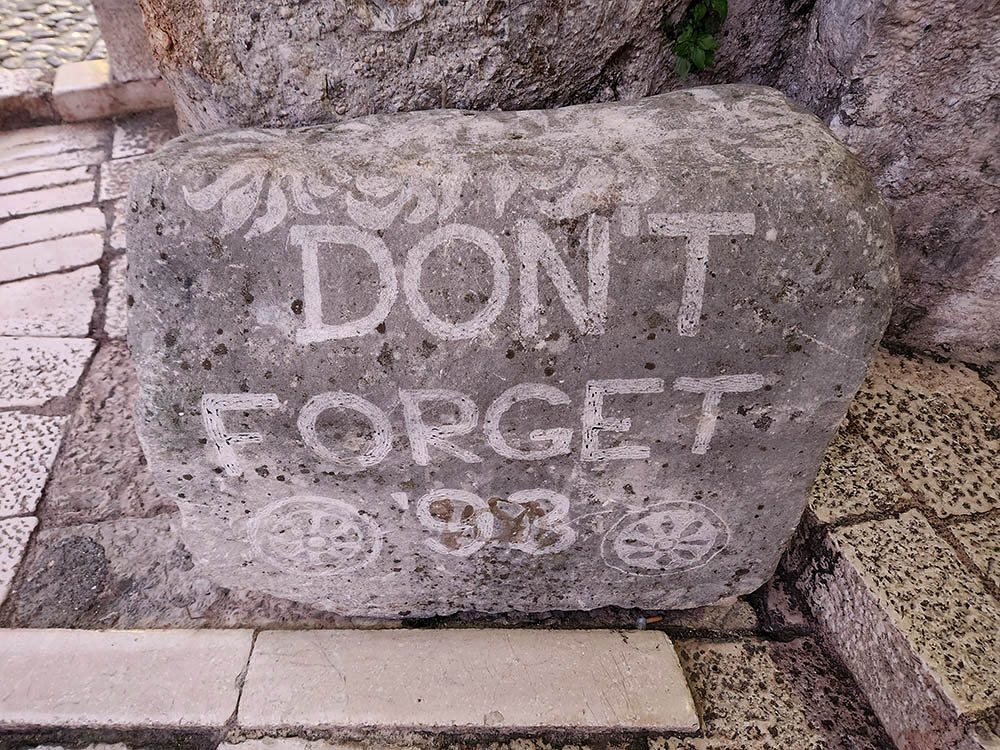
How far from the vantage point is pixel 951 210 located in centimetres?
181

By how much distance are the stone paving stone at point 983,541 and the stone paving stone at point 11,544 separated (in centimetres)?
235

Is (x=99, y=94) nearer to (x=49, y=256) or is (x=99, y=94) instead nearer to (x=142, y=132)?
(x=142, y=132)

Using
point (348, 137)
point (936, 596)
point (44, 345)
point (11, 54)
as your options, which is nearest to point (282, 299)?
point (348, 137)

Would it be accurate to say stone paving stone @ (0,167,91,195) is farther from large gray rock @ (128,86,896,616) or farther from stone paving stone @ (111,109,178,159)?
large gray rock @ (128,86,896,616)

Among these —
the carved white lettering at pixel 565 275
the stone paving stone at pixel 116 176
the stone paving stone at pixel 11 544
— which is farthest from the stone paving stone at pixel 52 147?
the carved white lettering at pixel 565 275

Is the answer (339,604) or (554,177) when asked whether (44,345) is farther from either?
(554,177)

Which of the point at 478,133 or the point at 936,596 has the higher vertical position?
the point at 478,133

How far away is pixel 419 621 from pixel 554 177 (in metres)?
1.12

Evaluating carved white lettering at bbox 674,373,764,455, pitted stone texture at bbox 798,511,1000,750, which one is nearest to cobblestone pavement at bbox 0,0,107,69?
carved white lettering at bbox 674,373,764,455

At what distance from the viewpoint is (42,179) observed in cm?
340

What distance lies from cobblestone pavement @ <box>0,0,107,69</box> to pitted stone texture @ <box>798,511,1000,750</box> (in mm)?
4732

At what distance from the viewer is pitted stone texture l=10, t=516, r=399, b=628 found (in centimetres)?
175

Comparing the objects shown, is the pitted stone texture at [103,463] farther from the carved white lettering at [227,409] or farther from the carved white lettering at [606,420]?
the carved white lettering at [606,420]

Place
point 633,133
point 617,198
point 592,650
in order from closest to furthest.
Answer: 1. point 617,198
2. point 633,133
3. point 592,650
